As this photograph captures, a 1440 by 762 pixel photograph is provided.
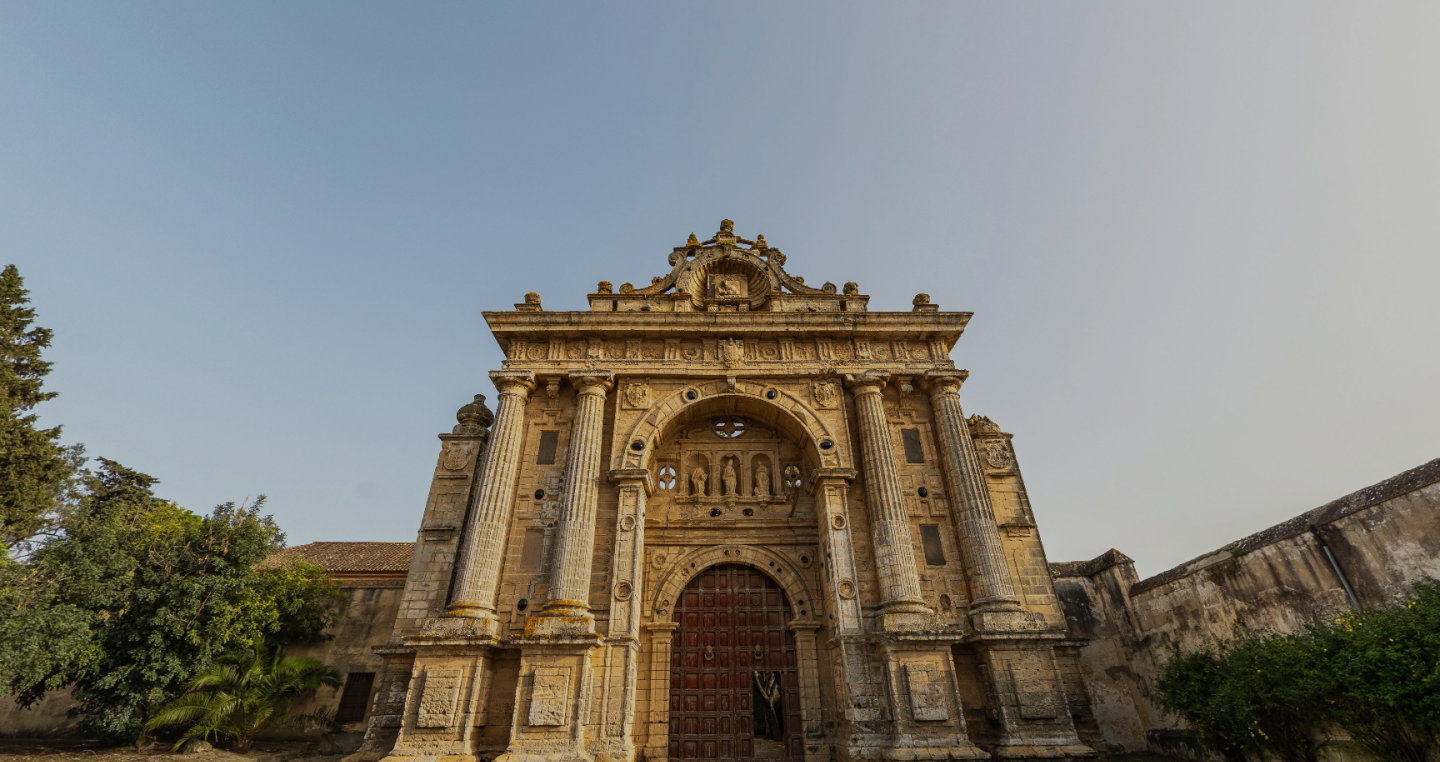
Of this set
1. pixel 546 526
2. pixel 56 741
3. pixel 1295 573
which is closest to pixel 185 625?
pixel 56 741

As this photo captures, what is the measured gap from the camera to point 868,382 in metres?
14.9

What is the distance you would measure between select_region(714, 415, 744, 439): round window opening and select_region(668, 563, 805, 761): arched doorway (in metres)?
3.44

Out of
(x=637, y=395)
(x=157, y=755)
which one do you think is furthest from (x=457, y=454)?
(x=157, y=755)

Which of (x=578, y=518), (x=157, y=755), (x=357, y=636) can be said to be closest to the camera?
(x=157, y=755)

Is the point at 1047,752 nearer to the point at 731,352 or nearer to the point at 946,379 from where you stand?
the point at 946,379

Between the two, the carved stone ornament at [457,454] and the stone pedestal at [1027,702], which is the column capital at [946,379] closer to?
the stone pedestal at [1027,702]

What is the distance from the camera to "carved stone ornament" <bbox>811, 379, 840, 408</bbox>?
14727 millimetres

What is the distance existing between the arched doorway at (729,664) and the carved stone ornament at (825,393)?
14.9ft

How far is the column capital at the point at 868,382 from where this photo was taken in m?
14.8

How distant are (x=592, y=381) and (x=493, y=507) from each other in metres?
3.80

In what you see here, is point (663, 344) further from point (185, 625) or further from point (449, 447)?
point (185, 625)

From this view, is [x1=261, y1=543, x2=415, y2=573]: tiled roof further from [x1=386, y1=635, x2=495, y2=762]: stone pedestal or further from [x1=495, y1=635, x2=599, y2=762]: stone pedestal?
[x1=495, y1=635, x2=599, y2=762]: stone pedestal

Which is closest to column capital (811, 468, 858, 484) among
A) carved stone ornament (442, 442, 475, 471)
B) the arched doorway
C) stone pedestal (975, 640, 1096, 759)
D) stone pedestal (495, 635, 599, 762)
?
the arched doorway

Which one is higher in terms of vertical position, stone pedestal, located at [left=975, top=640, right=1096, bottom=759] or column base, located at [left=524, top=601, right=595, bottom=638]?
column base, located at [left=524, top=601, right=595, bottom=638]
